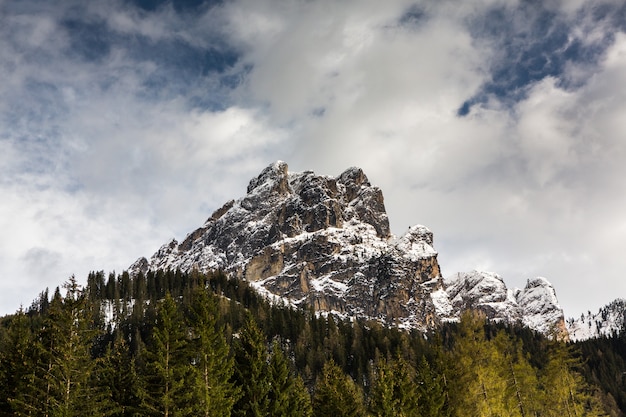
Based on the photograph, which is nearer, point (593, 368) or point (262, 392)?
point (262, 392)

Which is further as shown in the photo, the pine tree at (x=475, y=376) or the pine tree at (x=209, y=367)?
the pine tree at (x=475, y=376)

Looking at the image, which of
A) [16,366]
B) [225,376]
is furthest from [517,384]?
[16,366]

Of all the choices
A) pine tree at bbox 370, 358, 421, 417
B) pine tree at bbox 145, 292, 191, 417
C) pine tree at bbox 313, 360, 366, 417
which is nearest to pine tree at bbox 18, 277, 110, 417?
pine tree at bbox 145, 292, 191, 417

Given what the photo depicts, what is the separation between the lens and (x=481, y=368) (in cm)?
4912

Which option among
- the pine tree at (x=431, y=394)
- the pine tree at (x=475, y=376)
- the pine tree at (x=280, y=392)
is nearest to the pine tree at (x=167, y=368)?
the pine tree at (x=280, y=392)

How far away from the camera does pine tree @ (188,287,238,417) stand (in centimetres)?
3634

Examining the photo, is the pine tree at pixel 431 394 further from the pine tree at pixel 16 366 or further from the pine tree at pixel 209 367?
the pine tree at pixel 16 366

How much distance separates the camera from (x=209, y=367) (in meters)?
38.3

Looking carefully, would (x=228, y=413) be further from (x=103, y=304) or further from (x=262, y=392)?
(x=103, y=304)

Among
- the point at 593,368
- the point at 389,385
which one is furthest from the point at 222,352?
the point at 593,368

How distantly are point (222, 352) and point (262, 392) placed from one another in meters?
4.47

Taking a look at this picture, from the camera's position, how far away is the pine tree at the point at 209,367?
36.3 meters

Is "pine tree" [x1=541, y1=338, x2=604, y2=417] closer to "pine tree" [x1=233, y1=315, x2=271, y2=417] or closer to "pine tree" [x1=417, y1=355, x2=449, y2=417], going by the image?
"pine tree" [x1=417, y1=355, x2=449, y2=417]

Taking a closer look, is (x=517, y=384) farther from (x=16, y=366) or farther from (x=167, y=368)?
(x=16, y=366)
